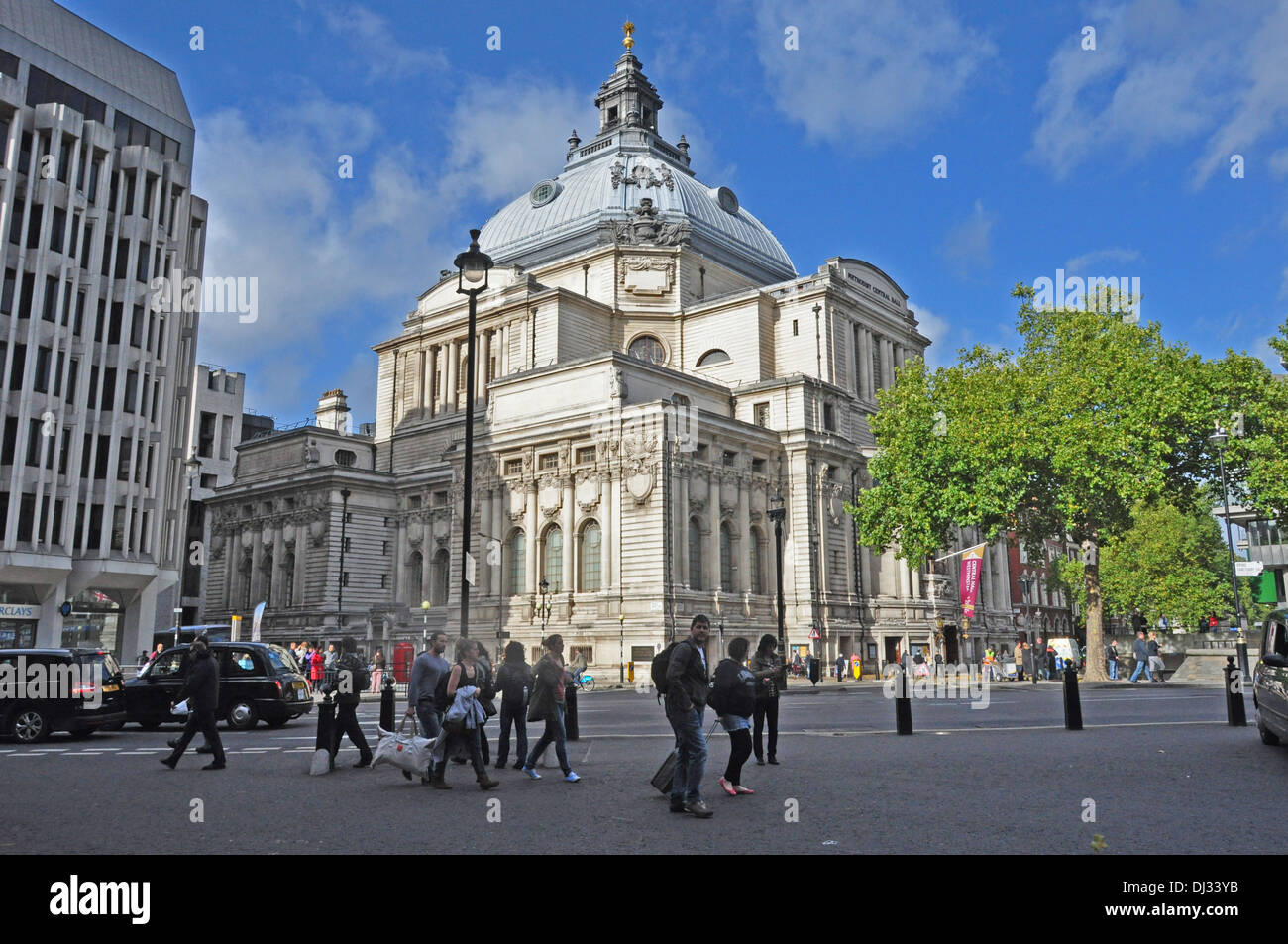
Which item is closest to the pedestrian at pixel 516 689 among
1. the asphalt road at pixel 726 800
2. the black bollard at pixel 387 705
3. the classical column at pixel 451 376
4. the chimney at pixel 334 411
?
the asphalt road at pixel 726 800

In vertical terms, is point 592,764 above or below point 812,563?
below

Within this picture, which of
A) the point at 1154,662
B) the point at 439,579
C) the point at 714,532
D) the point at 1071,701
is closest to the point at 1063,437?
the point at 1154,662

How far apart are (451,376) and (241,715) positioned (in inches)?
2011

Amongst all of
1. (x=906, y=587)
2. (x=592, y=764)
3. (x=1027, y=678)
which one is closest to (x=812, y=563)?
(x=906, y=587)

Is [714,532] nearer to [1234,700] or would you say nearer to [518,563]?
[518,563]

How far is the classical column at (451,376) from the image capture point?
7031cm

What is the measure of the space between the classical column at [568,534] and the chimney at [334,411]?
4047 cm

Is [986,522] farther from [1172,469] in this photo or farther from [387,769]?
[387,769]

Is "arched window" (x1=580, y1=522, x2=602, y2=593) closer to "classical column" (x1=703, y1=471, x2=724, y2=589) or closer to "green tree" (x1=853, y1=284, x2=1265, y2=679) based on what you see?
"classical column" (x1=703, y1=471, x2=724, y2=589)

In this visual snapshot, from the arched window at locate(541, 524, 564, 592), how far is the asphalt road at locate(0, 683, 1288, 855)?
35.5 metres

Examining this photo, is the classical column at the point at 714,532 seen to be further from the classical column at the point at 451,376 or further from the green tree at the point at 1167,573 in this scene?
the green tree at the point at 1167,573

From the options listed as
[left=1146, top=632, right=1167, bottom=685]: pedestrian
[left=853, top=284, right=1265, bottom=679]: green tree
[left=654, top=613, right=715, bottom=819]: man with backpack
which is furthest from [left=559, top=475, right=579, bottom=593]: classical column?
[left=654, top=613, right=715, bottom=819]: man with backpack
